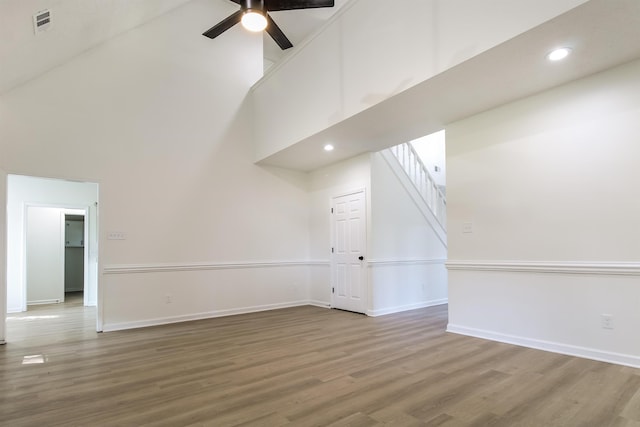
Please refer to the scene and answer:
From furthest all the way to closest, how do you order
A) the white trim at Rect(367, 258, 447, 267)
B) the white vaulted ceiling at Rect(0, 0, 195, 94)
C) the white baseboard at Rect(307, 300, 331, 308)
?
the white baseboard at Rect(307, 300, 331, 308) → the white trim at Rect(367, 258, 447, 267) → the white vaulted ceiling at Rect(0, 0, 195, 94)

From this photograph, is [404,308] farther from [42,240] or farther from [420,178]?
[42,240]

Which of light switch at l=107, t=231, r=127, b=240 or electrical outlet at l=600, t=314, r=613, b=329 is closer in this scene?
electrical outlet at l=600, t=314, r=613, b=329

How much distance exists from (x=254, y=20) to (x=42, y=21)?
218 centimetres

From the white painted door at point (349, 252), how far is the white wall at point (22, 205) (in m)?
4.52

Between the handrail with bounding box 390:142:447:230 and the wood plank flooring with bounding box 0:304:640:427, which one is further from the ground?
the handrail with bounding box 390:142:447:230

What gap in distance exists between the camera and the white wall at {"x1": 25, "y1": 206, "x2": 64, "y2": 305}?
7348 mm

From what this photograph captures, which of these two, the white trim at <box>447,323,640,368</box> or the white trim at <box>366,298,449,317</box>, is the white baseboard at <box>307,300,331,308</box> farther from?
the white trim at <box>447,323,640,368</box>

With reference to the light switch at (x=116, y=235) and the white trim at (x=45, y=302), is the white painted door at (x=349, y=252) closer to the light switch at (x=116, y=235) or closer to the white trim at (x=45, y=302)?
the light switch at (x=116, y=235)

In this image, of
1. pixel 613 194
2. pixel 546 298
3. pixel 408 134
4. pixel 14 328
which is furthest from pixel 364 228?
pixel 14 328

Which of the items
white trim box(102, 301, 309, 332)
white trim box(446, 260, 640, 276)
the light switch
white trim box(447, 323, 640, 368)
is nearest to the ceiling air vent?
the light switch

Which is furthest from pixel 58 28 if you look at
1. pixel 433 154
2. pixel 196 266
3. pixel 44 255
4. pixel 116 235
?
pixel 433 154

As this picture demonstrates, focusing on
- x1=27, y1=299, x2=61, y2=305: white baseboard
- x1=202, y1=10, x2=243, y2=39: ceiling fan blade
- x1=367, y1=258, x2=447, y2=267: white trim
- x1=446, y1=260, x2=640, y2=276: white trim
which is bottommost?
x1=27, y1=299, x2=61, y2=305: white baseboard

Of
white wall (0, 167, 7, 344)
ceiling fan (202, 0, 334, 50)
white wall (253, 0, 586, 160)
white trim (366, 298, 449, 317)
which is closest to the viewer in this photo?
white wall (253, 0, 586, 160)

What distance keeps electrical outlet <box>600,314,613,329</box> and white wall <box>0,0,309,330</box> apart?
15.2 ft
